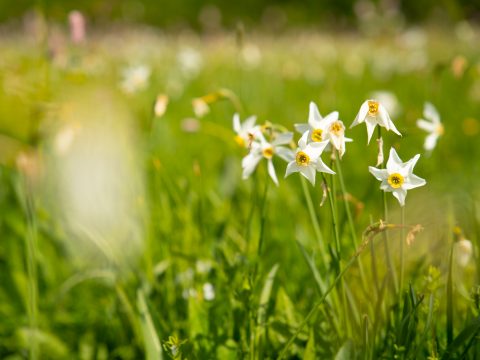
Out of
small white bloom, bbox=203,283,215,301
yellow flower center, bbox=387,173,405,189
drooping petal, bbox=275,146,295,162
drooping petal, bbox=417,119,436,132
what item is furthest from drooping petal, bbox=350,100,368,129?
small white bloom, bbox=203,283,215,301

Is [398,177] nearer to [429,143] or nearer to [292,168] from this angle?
[292,168]

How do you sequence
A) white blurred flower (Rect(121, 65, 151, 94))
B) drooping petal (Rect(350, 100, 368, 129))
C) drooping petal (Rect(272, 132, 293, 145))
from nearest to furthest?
drooping petal (Rect(350, 100, 368, 129)), drooping petal (Rect(272, 132, 293, 145)), white blurred flower (Rect(121, 65, 151, 94))

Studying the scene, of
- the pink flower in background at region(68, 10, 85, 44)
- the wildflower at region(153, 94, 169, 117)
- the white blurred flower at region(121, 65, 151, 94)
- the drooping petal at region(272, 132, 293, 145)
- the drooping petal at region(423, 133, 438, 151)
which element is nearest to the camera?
the drooping petal at region(272, 132, 293, 145)

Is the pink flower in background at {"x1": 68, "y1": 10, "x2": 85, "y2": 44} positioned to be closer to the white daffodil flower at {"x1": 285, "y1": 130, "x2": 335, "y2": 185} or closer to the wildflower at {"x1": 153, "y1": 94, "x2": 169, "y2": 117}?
the wildflower at {"x1": 153, "y1": 94, "x2": 169, "y2": 117}

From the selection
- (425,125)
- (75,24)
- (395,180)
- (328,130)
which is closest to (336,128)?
(328,130)

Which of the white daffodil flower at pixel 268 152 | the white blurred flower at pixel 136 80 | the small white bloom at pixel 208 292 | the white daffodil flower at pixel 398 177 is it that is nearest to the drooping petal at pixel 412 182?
the white daffodil flower at pixel 398 177

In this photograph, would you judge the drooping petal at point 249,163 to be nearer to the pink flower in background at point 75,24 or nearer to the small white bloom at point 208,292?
the small white bloom at point 208,292

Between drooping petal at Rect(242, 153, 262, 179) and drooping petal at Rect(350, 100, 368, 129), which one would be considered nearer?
drooping petal at Rect(350, 100, 368, 129)
